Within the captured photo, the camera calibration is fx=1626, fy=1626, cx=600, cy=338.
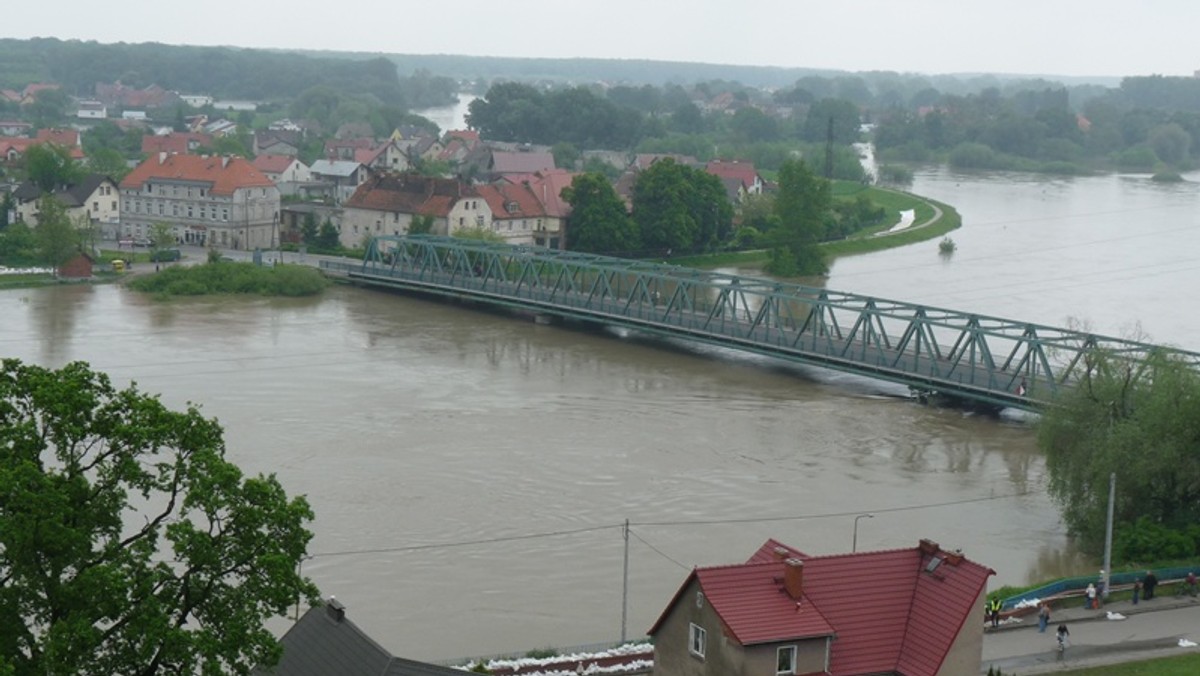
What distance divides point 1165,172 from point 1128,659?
4218 inches

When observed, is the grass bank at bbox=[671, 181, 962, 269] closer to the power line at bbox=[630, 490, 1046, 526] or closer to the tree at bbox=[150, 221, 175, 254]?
the tree at bbox=[150, 221, 175, 254]

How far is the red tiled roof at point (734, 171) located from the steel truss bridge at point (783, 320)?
2551 cm

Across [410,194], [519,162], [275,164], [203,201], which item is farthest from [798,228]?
[519,162]

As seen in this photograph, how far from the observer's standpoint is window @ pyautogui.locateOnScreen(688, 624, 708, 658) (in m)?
17.6

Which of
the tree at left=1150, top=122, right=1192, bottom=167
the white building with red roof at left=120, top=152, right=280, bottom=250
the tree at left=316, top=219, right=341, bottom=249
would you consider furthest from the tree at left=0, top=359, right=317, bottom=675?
the tree at left=1150, top=122, right=1192, bottom=167

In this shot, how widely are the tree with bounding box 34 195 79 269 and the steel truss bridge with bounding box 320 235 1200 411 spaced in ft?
28.4

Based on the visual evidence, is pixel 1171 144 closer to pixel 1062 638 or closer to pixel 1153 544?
pixel 1153 544

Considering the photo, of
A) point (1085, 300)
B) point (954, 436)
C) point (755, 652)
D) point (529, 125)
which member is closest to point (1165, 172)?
point (529, 125)

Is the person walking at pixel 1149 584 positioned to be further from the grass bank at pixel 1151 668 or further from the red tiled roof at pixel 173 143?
the red tiled roof at pixel 173 143

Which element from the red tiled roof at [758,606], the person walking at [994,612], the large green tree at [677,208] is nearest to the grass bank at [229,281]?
the large green tree at [677,208]

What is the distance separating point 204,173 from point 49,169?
7392 millimetres

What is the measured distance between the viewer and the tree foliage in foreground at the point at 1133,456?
1004 inches

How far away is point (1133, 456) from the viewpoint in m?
25.7

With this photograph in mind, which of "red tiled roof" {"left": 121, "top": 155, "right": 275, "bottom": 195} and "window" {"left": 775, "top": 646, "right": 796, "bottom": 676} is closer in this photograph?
"window" {"left": 775, "top": 646, "right": 796, "bottom": 676}
